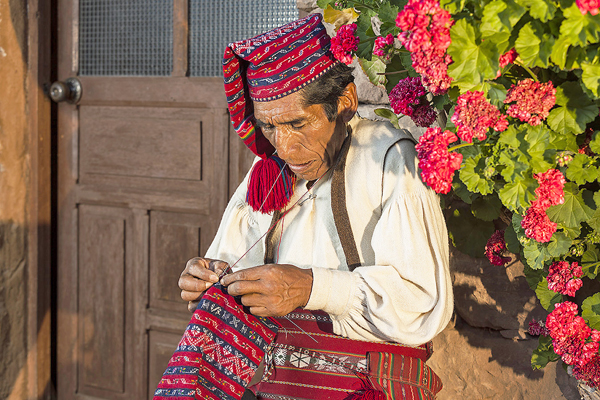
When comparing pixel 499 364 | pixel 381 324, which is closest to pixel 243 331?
pixel 381 324

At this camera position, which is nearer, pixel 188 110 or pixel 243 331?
pixel 243 331

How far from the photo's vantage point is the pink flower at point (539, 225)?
3.53 feet

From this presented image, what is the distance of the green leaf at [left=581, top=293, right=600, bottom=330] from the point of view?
1.17m

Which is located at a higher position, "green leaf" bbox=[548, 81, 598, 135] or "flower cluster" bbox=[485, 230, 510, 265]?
"green leaf" bbox=[548, 81, 598, 135]

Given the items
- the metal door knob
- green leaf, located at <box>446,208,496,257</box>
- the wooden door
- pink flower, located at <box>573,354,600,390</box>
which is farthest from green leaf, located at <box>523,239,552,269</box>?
the metal door knob

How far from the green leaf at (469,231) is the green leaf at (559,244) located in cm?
38

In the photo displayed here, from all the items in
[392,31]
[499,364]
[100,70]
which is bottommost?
→ [499,364]

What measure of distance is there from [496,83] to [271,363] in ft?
3.02

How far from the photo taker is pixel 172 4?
2326 millimetres

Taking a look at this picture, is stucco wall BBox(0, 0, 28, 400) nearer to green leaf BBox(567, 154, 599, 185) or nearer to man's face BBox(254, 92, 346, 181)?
man's face BBox(254, 92, 346, 181)

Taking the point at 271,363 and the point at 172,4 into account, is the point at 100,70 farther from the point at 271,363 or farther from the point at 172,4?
the point at 271,363

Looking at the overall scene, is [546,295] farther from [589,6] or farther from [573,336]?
[589,6]

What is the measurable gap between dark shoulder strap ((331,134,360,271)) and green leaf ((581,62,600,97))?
65 centimetres

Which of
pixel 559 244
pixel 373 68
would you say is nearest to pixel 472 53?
pixel 559 244
